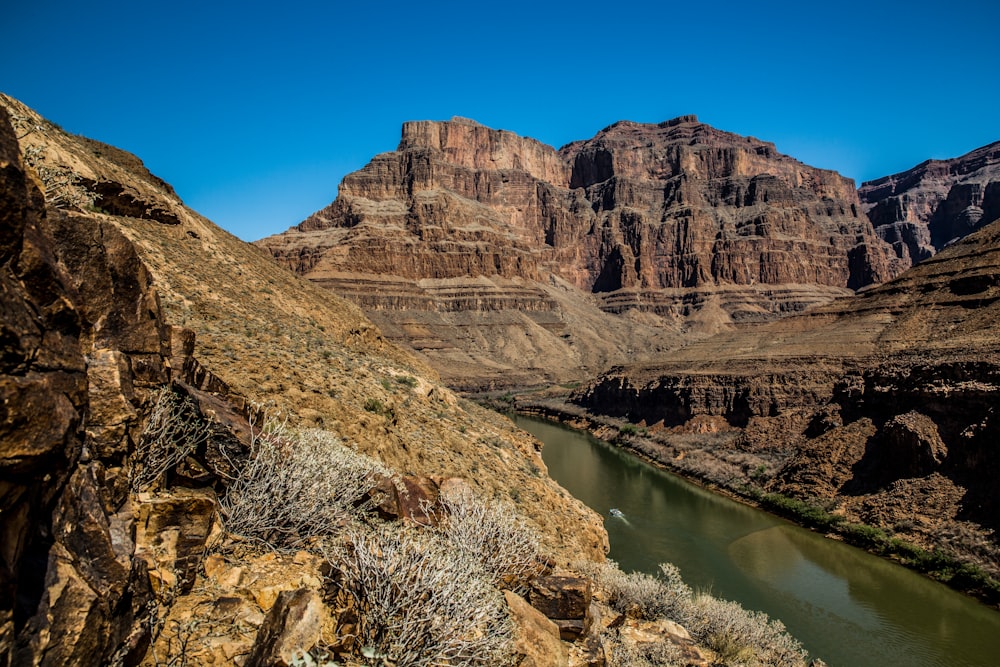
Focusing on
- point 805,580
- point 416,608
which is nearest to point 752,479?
point 805,580

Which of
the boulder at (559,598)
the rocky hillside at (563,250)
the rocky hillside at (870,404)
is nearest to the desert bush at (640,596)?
the boulder at (559,598)

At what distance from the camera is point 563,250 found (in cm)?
17412

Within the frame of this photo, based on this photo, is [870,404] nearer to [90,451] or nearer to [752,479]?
[752,479]

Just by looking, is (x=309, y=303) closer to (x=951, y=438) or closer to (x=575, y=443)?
(x=951, y=438)

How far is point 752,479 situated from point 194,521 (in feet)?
135

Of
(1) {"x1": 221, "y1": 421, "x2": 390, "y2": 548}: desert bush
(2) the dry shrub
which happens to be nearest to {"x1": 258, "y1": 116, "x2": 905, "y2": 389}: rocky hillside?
(2) the dry shrub

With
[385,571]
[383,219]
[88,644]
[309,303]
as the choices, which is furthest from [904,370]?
[383,219]

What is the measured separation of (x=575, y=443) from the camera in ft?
188

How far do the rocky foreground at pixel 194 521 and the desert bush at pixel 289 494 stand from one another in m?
0.03

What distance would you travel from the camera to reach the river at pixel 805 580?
19.8 meters

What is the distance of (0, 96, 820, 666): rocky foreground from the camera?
3.16 meters

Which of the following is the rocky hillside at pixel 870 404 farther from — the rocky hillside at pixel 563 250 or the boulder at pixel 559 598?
the rocky hillside at pixel 563 250

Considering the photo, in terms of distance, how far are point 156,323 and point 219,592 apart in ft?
8.94

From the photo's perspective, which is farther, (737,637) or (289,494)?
(737,637)
